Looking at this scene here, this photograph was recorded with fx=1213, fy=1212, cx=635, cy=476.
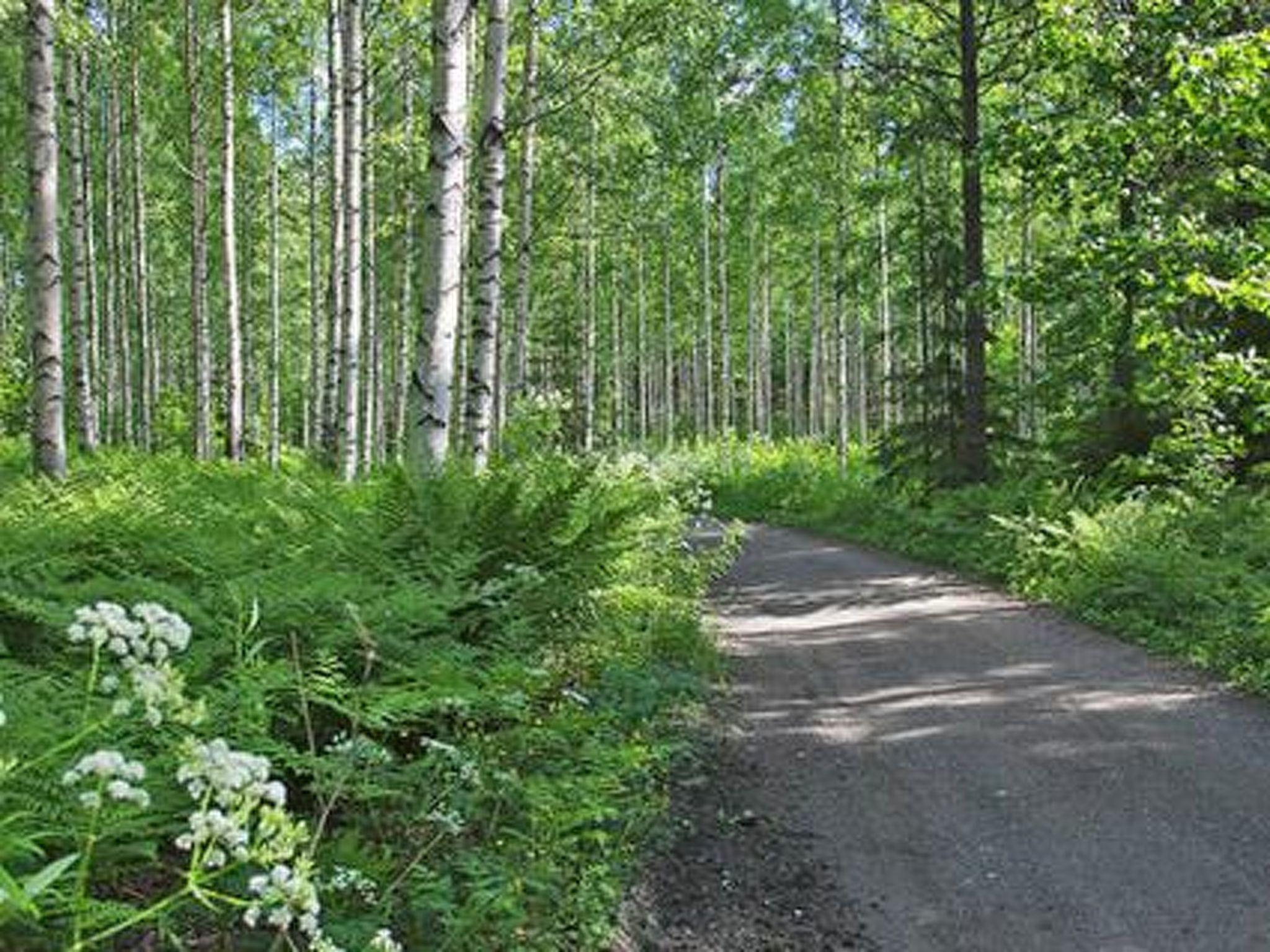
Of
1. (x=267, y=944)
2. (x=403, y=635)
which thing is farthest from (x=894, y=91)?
(x=267, y=944)

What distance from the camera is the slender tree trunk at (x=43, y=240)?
9.78 meters

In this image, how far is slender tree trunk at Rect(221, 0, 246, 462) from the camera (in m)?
18.6

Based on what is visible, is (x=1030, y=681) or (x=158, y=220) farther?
(x=158, y=220)

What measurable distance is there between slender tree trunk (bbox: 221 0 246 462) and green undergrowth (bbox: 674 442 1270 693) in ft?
27.1

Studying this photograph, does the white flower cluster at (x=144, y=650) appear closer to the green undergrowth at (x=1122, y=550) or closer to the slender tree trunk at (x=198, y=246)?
the green undergrowth at (x=1122, y=550)

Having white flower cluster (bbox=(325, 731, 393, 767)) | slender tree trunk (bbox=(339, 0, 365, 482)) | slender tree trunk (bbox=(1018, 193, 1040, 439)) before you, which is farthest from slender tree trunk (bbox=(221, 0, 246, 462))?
slender tree trunk (bbox=(1018, 193, 1040, 439))

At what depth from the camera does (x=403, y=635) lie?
461 cm

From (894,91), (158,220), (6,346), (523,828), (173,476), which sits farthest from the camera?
(6,346)

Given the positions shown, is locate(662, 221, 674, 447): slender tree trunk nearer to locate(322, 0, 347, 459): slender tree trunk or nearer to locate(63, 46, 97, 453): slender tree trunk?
locate(322, 0, 347, 459): slender tree trunk

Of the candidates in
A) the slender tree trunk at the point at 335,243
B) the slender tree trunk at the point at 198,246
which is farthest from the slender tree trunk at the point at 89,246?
the slender tree trunk at the point at 335,243

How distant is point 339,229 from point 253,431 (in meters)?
27.7

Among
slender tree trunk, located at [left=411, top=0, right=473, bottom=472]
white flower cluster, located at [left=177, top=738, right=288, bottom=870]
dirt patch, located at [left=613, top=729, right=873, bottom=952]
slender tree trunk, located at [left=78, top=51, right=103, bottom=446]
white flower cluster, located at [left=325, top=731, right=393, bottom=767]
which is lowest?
→ dirt patch, located at [left=613, top=729, right=873, bottom=952]

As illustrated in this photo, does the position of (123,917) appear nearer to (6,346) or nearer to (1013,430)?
(1013,430)

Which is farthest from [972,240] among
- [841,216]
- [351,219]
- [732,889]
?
[732,889]
